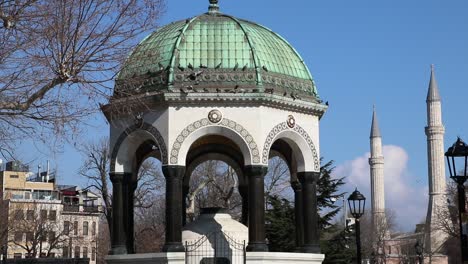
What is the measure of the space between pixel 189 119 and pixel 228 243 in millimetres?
3192

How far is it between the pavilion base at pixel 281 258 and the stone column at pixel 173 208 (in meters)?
1.72

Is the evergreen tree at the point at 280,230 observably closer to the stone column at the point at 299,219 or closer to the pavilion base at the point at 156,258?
the stone column at the point at 299,219

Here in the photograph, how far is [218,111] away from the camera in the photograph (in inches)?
824

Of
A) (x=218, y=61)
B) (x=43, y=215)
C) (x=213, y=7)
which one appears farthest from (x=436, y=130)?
(x=218, y=61)

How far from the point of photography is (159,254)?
66.4 feet

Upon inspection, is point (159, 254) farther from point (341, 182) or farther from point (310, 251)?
point (341, 182)

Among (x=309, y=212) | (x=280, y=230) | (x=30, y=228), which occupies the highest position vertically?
(x=30, y=228)

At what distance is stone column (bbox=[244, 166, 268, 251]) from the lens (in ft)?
66.9

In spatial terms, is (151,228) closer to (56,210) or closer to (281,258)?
(281,258)

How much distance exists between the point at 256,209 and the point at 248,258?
122cm

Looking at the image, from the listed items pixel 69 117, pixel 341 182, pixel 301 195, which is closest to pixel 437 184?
pixel 341 182

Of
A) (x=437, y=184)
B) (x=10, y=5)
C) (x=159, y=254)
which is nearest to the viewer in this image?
(x=10, y=5)

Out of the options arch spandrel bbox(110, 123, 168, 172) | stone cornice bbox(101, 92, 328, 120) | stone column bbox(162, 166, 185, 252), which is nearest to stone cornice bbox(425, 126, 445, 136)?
arch spandrel bbox(110, 123, 168, 172)

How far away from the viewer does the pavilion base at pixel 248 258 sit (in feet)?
66.1
